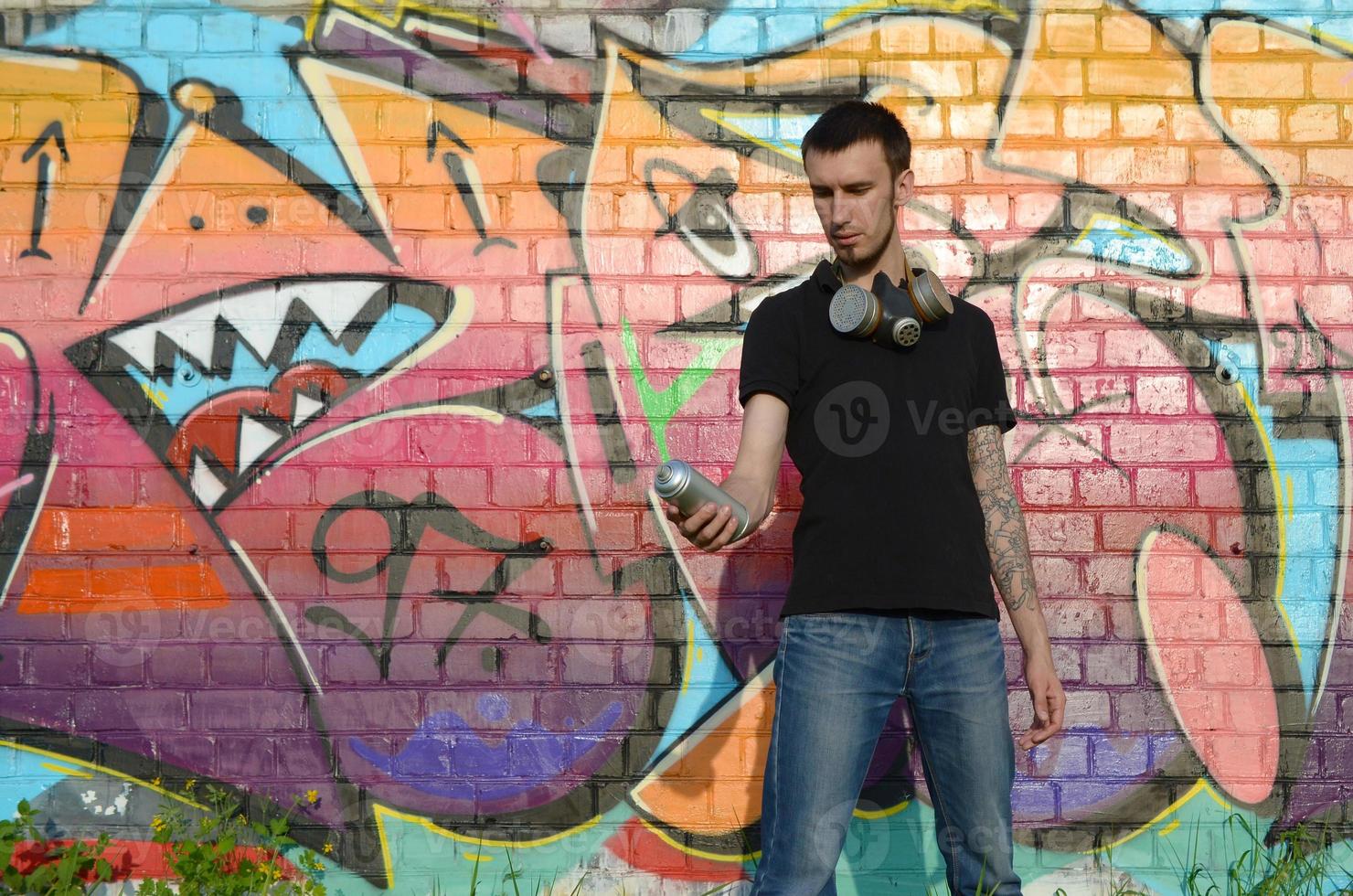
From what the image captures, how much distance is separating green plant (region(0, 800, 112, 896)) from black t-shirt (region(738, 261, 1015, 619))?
2.25m

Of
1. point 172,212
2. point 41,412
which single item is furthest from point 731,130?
point 41,412

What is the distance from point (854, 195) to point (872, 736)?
1099 millimetres

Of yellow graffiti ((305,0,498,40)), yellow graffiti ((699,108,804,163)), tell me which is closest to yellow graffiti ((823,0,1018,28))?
yellow graffiti ((699,108,804,163))

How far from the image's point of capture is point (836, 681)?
2115mm

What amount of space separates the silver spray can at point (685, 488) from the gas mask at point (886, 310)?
55 cm

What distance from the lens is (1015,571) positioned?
234 cm

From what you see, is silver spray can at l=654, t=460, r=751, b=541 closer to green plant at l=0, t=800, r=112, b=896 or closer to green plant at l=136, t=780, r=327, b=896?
green plant at l=136, t=780, r=327, b=896

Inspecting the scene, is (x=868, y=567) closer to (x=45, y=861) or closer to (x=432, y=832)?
(x=432, y=832)

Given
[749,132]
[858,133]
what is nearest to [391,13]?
[749,132]

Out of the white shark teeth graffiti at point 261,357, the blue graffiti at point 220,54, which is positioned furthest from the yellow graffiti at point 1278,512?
the blue graffiti at point 220,54

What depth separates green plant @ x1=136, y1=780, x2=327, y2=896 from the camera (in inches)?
118

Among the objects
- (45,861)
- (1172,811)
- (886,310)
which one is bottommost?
(45,861)

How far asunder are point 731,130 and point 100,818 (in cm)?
276

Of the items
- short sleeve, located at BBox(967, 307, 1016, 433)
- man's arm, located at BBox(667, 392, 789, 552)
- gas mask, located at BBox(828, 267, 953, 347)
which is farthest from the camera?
short sleeve, located at BBox(967, 307, 1016, 433)
